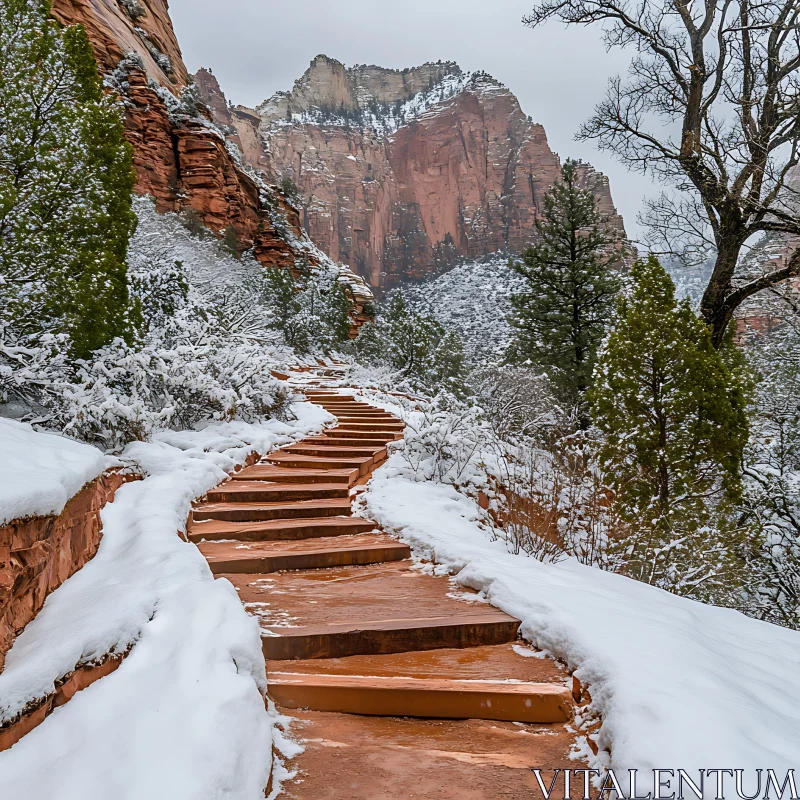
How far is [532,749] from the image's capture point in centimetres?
147

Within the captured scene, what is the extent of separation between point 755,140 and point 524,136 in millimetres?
81493

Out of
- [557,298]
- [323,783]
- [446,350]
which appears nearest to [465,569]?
[323,783]

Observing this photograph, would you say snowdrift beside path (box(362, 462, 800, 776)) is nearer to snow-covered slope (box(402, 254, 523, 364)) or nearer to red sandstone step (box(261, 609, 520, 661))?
red sandstone step (box(261, 609, 520, 661))

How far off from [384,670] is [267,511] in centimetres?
204

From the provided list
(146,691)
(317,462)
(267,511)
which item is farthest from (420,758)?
(317,462)

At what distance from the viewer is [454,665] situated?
1914 mm

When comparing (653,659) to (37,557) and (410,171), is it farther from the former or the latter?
(410,171)

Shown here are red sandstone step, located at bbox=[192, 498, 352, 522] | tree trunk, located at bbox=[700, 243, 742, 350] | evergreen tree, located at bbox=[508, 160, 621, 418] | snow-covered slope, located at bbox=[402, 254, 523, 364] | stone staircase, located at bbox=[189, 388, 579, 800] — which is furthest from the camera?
snow-covered slope, located at bbox=[402, 254, 523, 364]

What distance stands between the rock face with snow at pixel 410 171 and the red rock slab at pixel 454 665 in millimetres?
70575

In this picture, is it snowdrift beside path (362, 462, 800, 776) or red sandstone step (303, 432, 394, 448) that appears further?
red sandstone step (303, 432, 394, 448)

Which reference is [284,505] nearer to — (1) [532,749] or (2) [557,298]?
(1) [532,749]

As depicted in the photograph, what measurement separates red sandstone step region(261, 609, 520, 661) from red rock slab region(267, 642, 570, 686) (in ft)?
0.10

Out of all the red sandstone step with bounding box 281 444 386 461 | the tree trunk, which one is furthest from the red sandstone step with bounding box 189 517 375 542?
the tree trunk

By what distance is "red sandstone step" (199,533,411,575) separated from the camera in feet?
9.33
